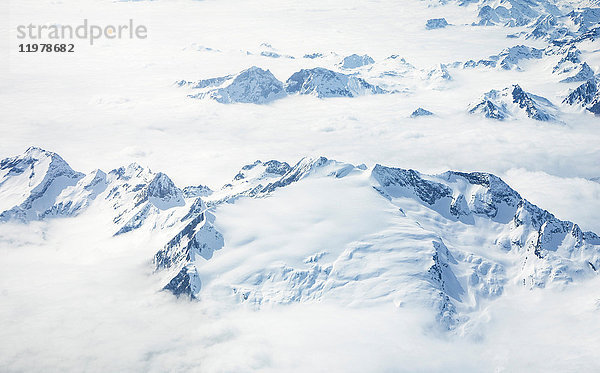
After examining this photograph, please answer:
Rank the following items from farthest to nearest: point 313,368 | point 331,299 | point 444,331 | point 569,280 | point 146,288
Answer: point 146,288 → point 569,280 → point 331,299 → point 444,331 → point 313,368

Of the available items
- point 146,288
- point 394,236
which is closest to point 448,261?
point 394,236

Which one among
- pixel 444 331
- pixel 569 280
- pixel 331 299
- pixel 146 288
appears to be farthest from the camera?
pixel 146 288

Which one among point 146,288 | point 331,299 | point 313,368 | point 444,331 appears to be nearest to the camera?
point 313,368

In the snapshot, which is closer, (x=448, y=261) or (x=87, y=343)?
(x=87, y=343)

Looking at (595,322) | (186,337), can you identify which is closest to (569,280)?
(595,322)

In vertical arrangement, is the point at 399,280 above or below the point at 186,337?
above

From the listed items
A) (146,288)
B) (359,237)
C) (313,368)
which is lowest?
(146,288)

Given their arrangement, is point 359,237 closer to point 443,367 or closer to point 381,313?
point 381,313

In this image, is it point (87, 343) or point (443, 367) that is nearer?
point (443, 367)

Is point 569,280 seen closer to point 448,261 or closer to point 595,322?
point 595,322
